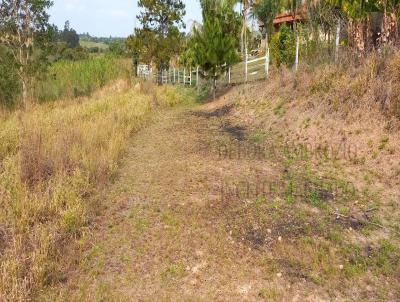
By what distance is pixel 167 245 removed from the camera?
4.02 m

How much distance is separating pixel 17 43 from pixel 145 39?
372 inches

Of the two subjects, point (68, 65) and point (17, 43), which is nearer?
point (17, 43)

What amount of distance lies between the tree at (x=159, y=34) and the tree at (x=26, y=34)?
27.8 ft

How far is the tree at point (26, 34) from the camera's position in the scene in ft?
41.8

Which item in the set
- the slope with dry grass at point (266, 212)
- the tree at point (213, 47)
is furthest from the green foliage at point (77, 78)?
the slope with dry grass at point (266, 212)

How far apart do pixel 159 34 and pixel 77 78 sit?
19.2ft

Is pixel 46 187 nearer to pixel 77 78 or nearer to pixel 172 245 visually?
pixel 172 245

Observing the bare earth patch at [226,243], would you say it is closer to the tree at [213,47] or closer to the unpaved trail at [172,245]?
the unpaved trail at [172,245]

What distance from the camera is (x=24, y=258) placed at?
3.35 m

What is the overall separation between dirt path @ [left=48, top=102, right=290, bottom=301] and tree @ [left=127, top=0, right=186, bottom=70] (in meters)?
15.7

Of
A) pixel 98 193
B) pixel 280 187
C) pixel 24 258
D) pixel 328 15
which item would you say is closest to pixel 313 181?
pixel 280 187

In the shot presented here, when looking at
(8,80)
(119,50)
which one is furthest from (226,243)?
(119,50)

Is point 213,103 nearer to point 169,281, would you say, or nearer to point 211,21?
point 211,21

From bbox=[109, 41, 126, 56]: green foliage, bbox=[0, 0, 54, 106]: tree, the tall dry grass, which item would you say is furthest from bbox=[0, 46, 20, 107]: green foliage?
bbox=[109, 41, 126, 56]: green foliage
